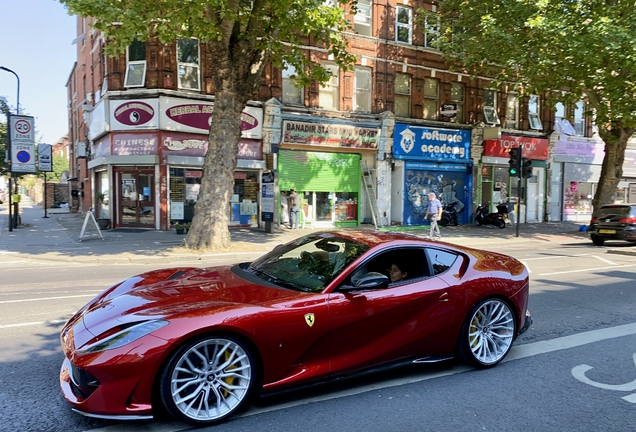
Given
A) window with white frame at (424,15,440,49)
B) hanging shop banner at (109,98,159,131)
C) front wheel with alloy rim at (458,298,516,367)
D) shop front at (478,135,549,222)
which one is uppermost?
window with white frame at (424,15,440,49)

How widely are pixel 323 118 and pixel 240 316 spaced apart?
18375mm

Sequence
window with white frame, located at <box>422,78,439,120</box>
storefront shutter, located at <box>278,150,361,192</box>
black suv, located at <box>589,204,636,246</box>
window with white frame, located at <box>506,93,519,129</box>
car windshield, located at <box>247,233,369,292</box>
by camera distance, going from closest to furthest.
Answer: car windshield, located at <box>247,233,369,292</box> → black suv, located at <box>589,204,636,246</box> → storefront shutter, located at <box>278,150,361,192</box> → window with white frame, located at <box>422,78,439,120</box> → window with white frame, located at <box>506,93,519,129</box>

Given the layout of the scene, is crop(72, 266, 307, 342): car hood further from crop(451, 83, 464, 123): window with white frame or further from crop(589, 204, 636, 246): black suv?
crop(451, 83, 464, 123): window with white frame

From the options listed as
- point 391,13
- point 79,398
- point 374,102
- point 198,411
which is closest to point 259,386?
point 198,411

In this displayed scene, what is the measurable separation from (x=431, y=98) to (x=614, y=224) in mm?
11166

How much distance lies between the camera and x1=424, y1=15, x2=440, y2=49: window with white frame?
22453 mm

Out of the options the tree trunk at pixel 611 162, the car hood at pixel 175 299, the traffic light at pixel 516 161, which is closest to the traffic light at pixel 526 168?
the traffic light at pixel 516 161

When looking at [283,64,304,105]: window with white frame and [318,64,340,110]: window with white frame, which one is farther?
[318,64,340,110]: window with white frame

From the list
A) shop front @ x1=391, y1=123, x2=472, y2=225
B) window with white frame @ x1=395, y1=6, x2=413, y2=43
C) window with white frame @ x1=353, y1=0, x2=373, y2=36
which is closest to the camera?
window with white frame @ x1=353, y1=0, x2=373, y2=36

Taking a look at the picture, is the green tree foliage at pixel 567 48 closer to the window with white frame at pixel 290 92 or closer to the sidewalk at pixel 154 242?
the sidewalk at pixel 154 242

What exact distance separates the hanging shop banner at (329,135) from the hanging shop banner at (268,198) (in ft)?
7.75

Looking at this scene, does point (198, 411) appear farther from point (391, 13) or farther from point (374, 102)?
point (391, 13)

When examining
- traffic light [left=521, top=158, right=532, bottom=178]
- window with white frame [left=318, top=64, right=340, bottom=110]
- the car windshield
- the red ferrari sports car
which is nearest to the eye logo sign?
window with white frame [left=318, top=64, right=340, bottom=110]

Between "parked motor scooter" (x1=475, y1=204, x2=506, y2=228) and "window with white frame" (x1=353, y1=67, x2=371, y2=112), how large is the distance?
26.4 feet
